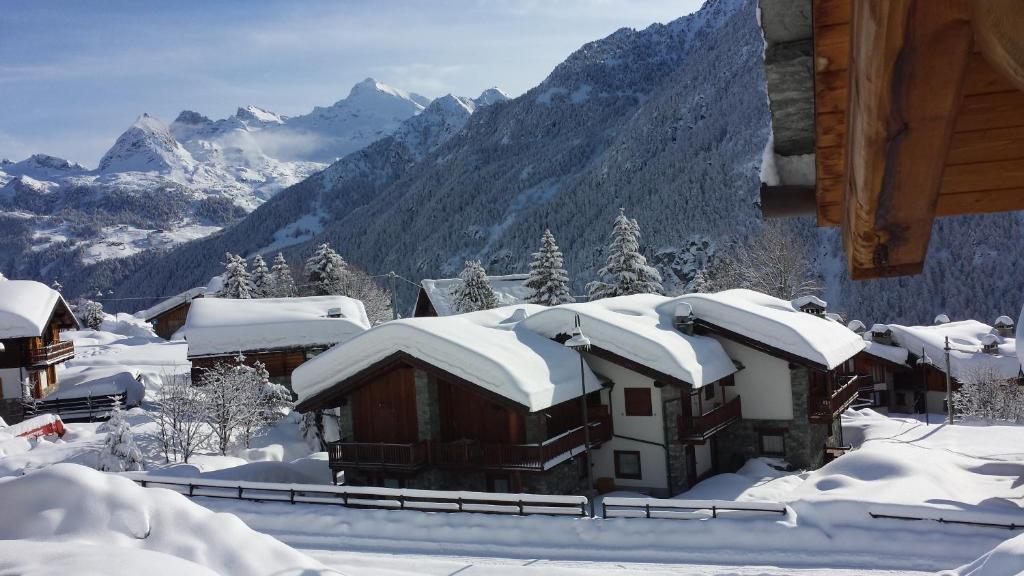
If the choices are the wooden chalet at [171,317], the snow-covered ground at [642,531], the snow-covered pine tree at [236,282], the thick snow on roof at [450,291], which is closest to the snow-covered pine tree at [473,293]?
the thick snow on roof at [450,291]

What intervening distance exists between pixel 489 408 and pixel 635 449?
18.9 feet

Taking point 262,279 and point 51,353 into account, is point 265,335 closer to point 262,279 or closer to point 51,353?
point 51,353

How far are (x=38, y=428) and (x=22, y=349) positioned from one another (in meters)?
11.1

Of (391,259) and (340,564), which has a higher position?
(391,259)

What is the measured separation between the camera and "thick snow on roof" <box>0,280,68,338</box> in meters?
44.1

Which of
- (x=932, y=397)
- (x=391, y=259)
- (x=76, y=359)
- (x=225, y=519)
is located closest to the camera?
(x=225, y=519)

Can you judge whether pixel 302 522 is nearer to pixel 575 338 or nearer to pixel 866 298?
pixel 575 338

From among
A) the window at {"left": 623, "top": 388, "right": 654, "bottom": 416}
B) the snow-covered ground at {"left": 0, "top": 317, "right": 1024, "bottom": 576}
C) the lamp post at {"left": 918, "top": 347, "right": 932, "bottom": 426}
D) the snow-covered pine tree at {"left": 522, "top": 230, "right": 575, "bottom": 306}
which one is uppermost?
the snow-covered pine tree at {"left": 522, "top": 230, "right": 575, "bottom": 306}

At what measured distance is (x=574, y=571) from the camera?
16266mm

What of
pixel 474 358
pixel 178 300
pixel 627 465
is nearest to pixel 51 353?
pixel 474 358

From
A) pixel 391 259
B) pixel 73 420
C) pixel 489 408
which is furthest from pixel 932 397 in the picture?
pixel 391 259

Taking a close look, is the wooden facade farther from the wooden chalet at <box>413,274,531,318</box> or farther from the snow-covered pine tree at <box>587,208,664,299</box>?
the snow-covered pine tree at <box>587,208,664,299</box>

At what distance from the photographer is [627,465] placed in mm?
26469

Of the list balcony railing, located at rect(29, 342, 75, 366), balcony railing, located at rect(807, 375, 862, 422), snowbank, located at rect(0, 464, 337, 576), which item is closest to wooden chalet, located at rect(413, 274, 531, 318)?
balcony railing, located at rect(29, 342, 75, 366)
